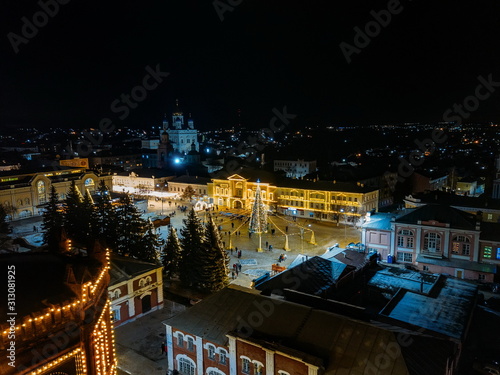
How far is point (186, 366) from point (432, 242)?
26.7 meters

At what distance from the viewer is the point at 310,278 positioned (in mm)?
22766

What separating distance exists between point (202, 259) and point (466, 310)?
17950 mm

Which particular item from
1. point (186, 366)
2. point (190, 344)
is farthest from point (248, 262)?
point (190, 344)

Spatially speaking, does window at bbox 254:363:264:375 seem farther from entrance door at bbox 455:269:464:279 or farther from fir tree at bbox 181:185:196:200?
fir tree at bbox 181:185:196:200

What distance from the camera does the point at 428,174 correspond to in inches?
2753

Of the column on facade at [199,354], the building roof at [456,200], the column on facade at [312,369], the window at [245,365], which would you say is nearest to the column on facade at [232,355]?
the window at [245,365]

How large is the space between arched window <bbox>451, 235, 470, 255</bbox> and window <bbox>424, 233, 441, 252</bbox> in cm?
118

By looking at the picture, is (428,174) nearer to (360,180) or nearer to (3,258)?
(360,180)

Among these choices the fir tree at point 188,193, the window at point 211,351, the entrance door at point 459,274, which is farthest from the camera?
the fir tree at point 188,193

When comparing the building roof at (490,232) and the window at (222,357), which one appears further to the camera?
the building roof at (490,232)

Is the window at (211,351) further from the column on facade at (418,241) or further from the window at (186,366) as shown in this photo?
the column on facade at (418,241)

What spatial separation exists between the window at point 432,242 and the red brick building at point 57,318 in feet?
107

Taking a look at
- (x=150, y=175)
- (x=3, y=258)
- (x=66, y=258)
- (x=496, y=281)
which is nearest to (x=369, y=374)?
(x=66, y=258)

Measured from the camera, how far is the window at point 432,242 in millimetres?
35000
